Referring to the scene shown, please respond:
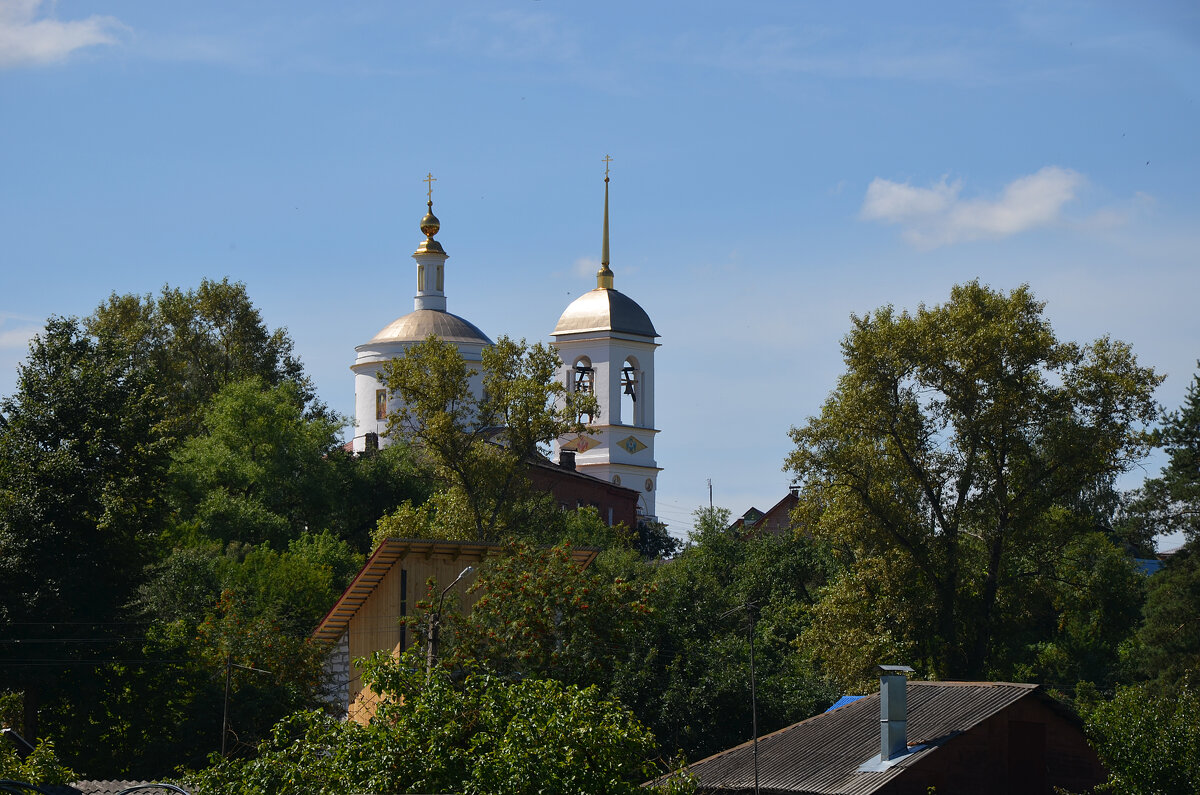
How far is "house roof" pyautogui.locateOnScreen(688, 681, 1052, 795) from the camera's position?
23938mm

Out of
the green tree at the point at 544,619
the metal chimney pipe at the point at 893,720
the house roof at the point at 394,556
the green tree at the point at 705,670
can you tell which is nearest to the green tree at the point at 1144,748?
the metal chimney pipe at the point at 893,720

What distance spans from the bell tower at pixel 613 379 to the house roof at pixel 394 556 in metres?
47.2

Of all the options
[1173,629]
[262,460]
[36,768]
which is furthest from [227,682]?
[1173,629]

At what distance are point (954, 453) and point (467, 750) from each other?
19.9 m

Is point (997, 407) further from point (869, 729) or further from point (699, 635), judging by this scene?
point (869, 729)

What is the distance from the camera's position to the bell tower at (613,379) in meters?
81.8

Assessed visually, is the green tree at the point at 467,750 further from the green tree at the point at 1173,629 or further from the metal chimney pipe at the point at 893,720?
the green tree at the point at 1173,629

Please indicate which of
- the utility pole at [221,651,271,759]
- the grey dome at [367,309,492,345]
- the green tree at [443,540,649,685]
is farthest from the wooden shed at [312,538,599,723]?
the grey dome at [367,309,492,345]

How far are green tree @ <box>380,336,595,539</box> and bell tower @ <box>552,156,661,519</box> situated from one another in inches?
1447

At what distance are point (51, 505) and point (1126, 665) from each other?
3086 centimetres

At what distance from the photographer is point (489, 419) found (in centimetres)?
4372

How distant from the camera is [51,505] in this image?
3194cm

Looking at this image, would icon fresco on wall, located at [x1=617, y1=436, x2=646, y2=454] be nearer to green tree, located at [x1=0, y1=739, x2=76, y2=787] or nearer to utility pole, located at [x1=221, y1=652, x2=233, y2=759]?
utility pole, located at [x1=221, y1=652, x2=233, y2=759]

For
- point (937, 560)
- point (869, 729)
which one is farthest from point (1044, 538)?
point (869, 729)
